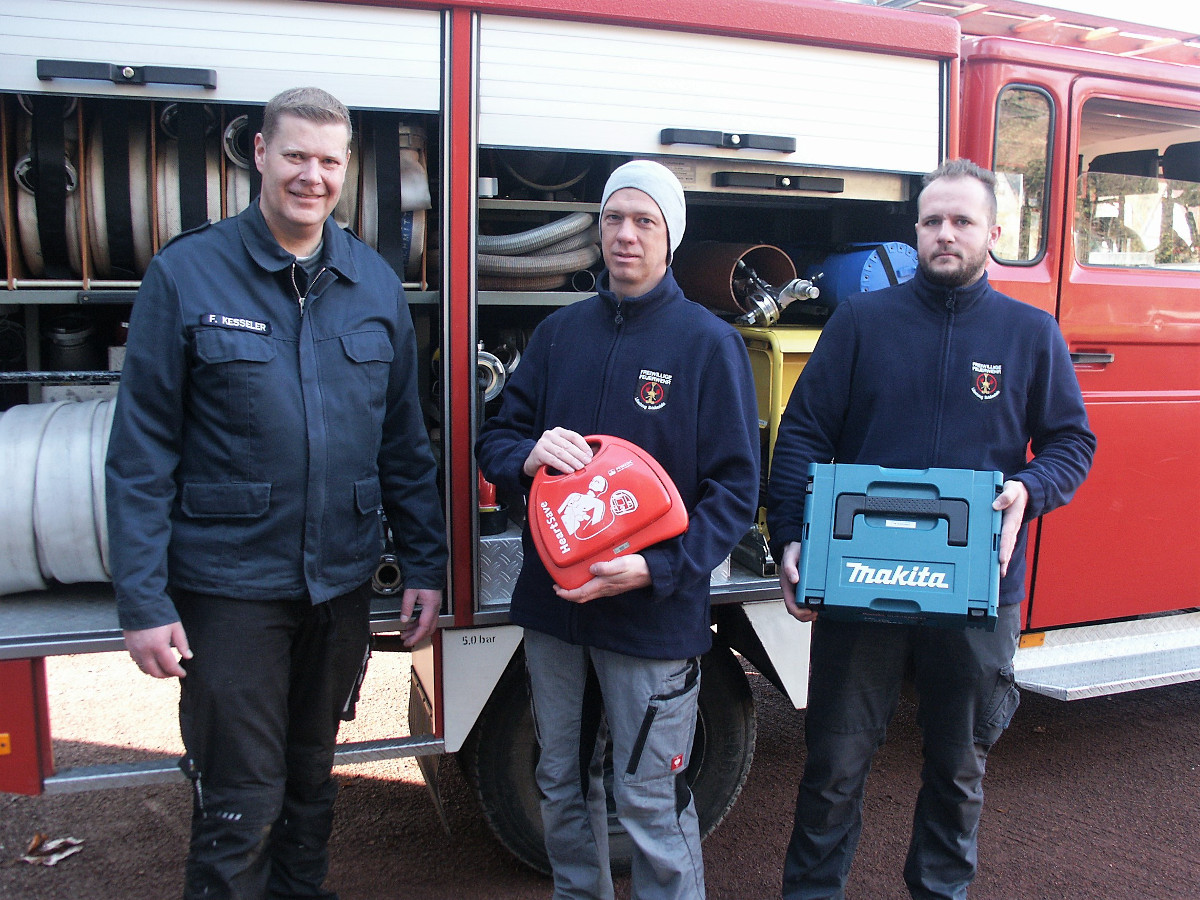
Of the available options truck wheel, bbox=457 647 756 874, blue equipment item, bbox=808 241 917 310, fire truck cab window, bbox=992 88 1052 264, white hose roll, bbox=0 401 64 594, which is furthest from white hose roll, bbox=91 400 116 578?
fire truck cab window, bbox=992 88 1052 264

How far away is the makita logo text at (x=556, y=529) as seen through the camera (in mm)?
1918

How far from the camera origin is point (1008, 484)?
2.11 metres

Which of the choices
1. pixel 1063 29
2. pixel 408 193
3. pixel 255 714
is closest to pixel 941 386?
pixel 408 193

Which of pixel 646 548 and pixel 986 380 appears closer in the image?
pixel 646 548

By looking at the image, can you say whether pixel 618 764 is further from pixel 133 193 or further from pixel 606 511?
pixel 133 193

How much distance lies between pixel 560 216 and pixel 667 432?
112 centimetres

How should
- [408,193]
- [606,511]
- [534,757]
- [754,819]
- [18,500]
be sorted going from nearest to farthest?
[606,511], [18,500], [408,193], [534,757], [754,819]

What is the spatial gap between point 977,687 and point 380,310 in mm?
1607

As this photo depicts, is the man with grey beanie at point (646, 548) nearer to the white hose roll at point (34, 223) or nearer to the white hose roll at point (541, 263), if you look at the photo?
the white hose roll at point (541, 263)

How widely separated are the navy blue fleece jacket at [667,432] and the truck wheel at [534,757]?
2.24ft

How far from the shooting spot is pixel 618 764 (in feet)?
6.76

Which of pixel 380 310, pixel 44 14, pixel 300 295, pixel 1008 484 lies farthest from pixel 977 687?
pixel 44 14

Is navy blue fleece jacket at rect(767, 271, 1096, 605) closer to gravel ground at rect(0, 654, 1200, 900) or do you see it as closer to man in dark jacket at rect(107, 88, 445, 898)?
man in dark jacket at rect(107, 88, 445, 898)

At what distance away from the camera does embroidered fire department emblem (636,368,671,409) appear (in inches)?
79.7
